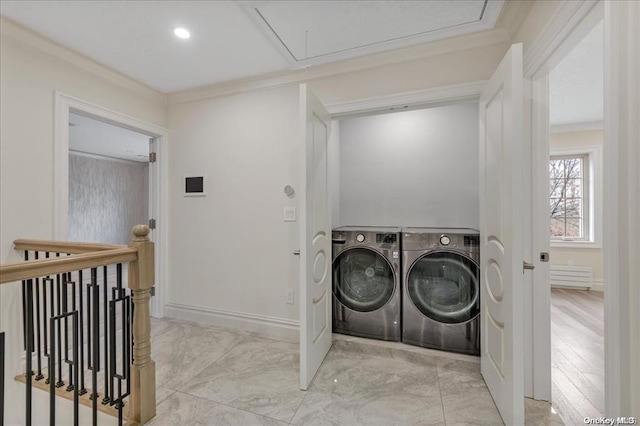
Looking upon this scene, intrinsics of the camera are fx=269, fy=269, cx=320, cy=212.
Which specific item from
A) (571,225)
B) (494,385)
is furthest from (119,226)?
(571,225)

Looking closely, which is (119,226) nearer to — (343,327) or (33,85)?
(33,85)

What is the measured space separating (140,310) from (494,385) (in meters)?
2.07

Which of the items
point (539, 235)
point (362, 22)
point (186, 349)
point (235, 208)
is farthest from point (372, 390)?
point (362, 22)

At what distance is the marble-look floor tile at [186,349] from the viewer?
1.92m

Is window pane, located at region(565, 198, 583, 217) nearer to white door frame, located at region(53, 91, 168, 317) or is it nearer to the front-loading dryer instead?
the front-loading dryer

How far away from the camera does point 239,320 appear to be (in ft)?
8.71

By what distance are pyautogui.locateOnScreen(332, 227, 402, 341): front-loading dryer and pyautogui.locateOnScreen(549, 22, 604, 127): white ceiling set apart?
1980 millimetres

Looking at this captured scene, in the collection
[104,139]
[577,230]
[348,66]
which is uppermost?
[104,139]

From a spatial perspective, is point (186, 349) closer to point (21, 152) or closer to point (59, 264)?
point (59, 264)

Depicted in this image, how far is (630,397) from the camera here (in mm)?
872

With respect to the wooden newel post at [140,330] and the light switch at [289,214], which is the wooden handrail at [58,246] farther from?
the light switch at [289,214]

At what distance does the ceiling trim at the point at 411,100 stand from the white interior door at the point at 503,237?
0.60 feet

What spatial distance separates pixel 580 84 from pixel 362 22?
8.49 ft

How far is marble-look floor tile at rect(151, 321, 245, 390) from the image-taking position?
1.92m
